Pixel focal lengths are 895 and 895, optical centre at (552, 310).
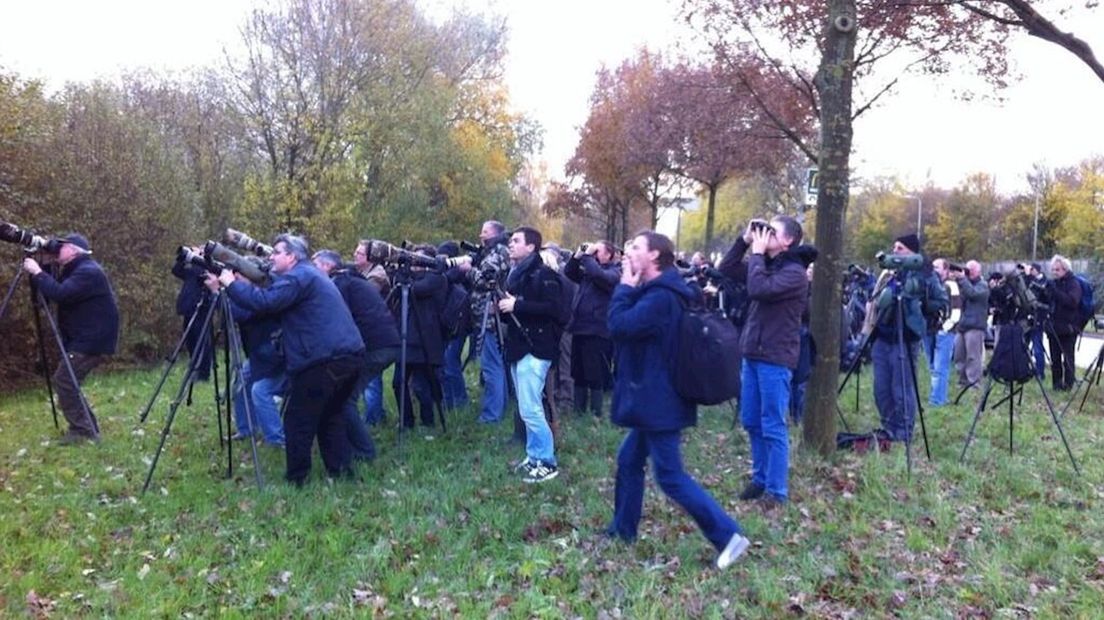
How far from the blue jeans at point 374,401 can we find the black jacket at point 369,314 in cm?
159

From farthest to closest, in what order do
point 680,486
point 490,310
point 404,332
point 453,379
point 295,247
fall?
1. point 453,379
2. point 490,310
3. point 404,332
4. point 295,247
5. point 680,486

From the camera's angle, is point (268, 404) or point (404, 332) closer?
point (404, 332)

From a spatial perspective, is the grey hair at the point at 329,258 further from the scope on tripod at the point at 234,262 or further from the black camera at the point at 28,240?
the black camera at the point at 28,240

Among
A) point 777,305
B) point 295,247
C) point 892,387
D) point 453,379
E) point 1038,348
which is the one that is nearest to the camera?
point 777,305

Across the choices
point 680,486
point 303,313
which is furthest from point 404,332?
point 680,486

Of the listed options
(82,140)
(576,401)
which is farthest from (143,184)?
(576,401)

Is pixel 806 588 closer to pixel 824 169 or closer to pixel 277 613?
pixel 277 613

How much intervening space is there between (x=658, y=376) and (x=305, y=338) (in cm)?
290

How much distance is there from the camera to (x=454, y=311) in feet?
31.8

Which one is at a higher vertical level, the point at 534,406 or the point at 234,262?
the point at 234,262

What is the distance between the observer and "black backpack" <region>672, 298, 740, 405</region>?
529 cm

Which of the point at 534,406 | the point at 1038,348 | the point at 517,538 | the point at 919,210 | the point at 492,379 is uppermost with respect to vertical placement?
the point at 919,210

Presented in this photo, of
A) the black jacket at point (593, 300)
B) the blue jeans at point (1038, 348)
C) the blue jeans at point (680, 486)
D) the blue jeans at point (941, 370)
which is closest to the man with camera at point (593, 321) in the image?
the black jacket at point (593, 300)

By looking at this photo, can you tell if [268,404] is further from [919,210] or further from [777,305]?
[919,210]
